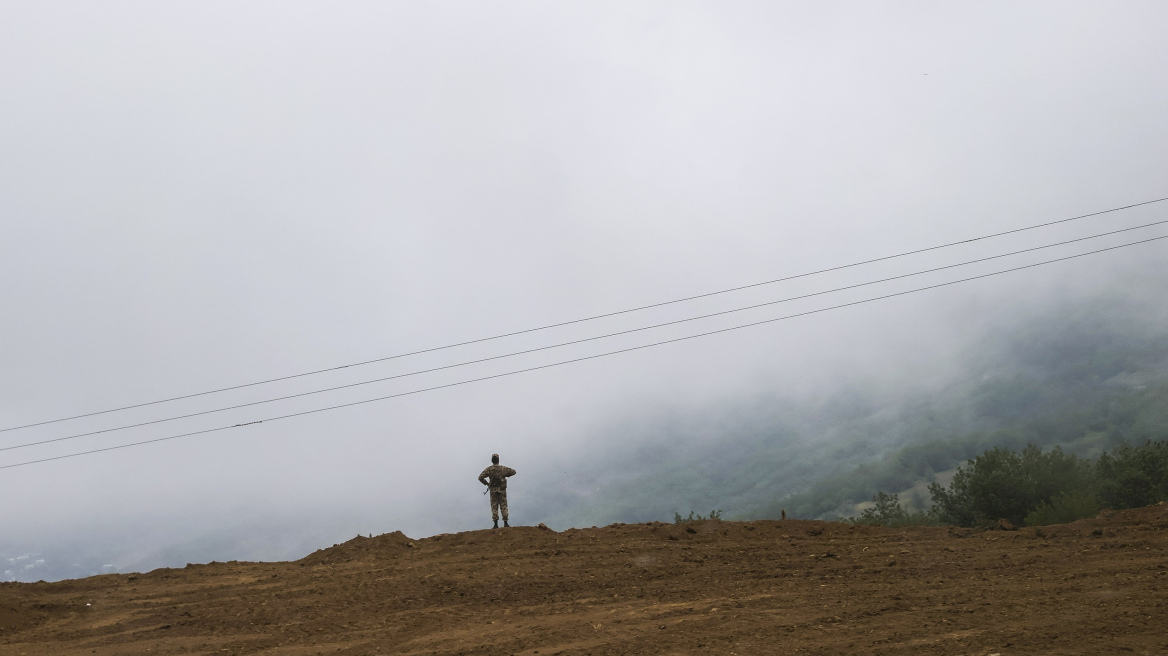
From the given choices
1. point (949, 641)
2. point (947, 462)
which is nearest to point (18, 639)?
point (949, 641)

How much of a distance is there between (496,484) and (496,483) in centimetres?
3

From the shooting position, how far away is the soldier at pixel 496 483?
24578 mm

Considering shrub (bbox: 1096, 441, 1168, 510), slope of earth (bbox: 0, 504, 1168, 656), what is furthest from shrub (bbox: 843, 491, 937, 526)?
slope of earth (bbox: 0, 504, 1168, 656)

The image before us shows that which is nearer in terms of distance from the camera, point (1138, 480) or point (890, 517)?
point (1138, 480)

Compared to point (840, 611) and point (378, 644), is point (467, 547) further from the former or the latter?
point (840, 611)

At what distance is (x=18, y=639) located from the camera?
16781 millimetres

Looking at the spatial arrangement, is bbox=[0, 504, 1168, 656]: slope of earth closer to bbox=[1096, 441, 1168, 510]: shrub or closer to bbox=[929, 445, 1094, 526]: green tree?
bbox=[929, 445, 1094, 526]: green tree

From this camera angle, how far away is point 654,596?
16094mm

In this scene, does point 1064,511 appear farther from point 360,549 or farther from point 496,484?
point 360,549

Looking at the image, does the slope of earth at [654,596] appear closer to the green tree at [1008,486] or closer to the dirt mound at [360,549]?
the dirt mound at [360,549]

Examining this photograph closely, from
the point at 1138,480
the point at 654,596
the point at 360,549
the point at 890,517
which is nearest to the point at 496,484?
the point at 360,549

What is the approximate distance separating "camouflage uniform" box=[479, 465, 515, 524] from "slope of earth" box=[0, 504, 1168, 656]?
3.43m

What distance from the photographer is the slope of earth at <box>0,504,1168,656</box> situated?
13.0 metres

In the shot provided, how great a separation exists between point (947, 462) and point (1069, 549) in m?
166
